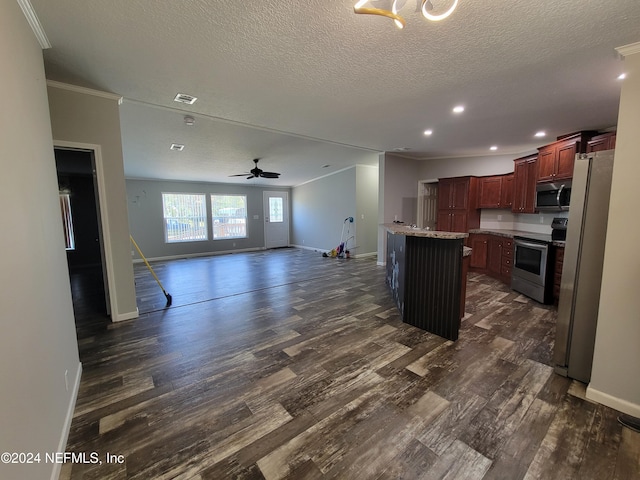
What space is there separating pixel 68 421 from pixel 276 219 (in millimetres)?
8829

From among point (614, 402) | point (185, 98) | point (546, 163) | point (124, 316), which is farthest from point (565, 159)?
point (124, 316)

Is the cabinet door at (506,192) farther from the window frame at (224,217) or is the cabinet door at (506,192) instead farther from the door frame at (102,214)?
the window frame at (224,217)

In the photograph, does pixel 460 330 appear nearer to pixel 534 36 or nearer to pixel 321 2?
pixel 534 36

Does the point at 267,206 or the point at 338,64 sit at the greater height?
the point at 338,64

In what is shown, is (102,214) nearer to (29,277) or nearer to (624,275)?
(29,277)

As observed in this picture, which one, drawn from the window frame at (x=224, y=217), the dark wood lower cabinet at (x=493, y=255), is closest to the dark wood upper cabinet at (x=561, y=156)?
the dark wood lower cabinet at (x=493, y=255)

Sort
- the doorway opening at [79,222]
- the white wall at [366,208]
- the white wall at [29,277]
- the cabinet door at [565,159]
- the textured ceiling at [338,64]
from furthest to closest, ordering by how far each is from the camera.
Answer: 1. the white wall at [366,208]
2. the doorway opening at [79,222]
3. the cabinet door at [565,159]
4. the textured ceiling at [338,64]
5. the white wall at [29,277]

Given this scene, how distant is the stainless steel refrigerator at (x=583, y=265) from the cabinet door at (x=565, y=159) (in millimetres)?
2606

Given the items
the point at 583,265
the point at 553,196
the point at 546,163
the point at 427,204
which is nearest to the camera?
the point at 583,265

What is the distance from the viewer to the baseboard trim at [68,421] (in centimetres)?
136

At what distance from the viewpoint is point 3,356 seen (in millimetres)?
1000

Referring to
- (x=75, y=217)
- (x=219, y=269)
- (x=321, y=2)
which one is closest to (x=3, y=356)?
(x=321, y=2)

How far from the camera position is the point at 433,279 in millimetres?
2912

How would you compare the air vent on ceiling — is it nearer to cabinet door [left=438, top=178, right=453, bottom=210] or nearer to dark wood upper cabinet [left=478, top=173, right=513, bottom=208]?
cabinet door [left=438, top=178, right=453, bottom=210]
